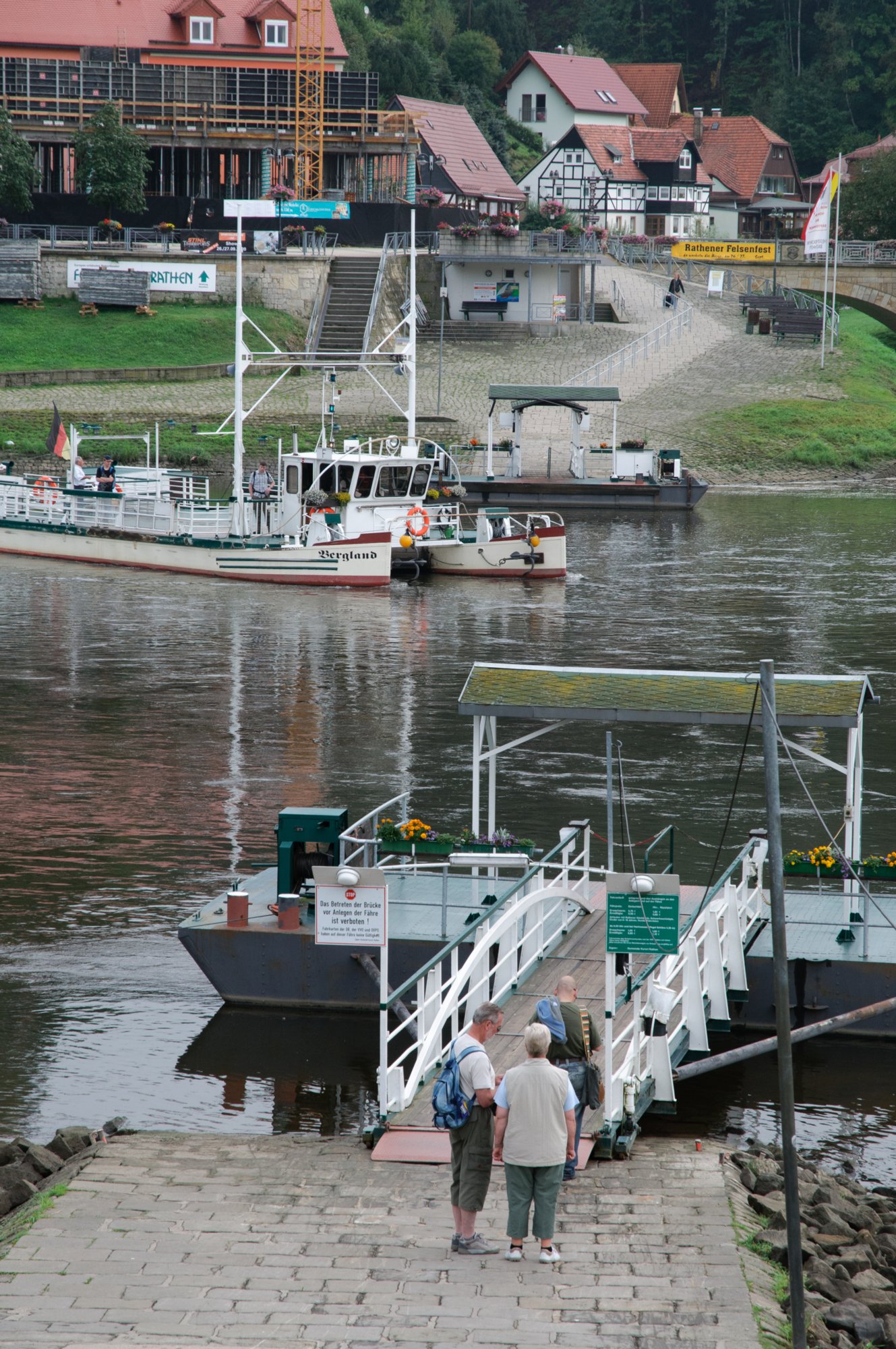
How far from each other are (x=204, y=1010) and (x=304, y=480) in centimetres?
2760

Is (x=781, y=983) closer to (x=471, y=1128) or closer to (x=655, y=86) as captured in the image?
(x=471, y=1128)

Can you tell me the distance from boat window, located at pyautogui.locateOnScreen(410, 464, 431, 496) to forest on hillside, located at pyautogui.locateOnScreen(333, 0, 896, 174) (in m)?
71.2

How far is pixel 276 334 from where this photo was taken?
71938mm

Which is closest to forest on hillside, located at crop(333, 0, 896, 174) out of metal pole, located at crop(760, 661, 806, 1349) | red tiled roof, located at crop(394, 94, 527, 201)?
red tiled roof, located at crop(394, 94, 527, 201)

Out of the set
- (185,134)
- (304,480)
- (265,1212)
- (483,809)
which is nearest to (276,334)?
(185,134)

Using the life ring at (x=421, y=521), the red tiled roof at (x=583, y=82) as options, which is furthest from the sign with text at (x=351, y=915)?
the red tiled roof at (x=583, y=82)

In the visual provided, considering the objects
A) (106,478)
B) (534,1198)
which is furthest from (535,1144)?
(106,478)

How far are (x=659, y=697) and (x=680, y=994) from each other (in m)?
2.99

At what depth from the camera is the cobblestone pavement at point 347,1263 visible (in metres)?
8.86

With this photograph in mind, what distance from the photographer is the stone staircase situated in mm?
73062

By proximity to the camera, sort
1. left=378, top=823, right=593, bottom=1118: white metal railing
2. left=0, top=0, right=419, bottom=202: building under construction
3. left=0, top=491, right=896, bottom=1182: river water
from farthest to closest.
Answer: left=0, top=0, right=419, bottom=202: building under construction, left=0, top=491, right=896, bottom=1182: river water, left=378, top=823, right=593, bottom=1118: white metal railing

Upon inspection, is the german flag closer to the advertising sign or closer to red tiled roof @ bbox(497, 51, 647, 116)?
the advertising sign

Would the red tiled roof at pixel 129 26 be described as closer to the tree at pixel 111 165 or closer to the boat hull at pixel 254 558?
the tree at pixel 111 165

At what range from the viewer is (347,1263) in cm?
970
